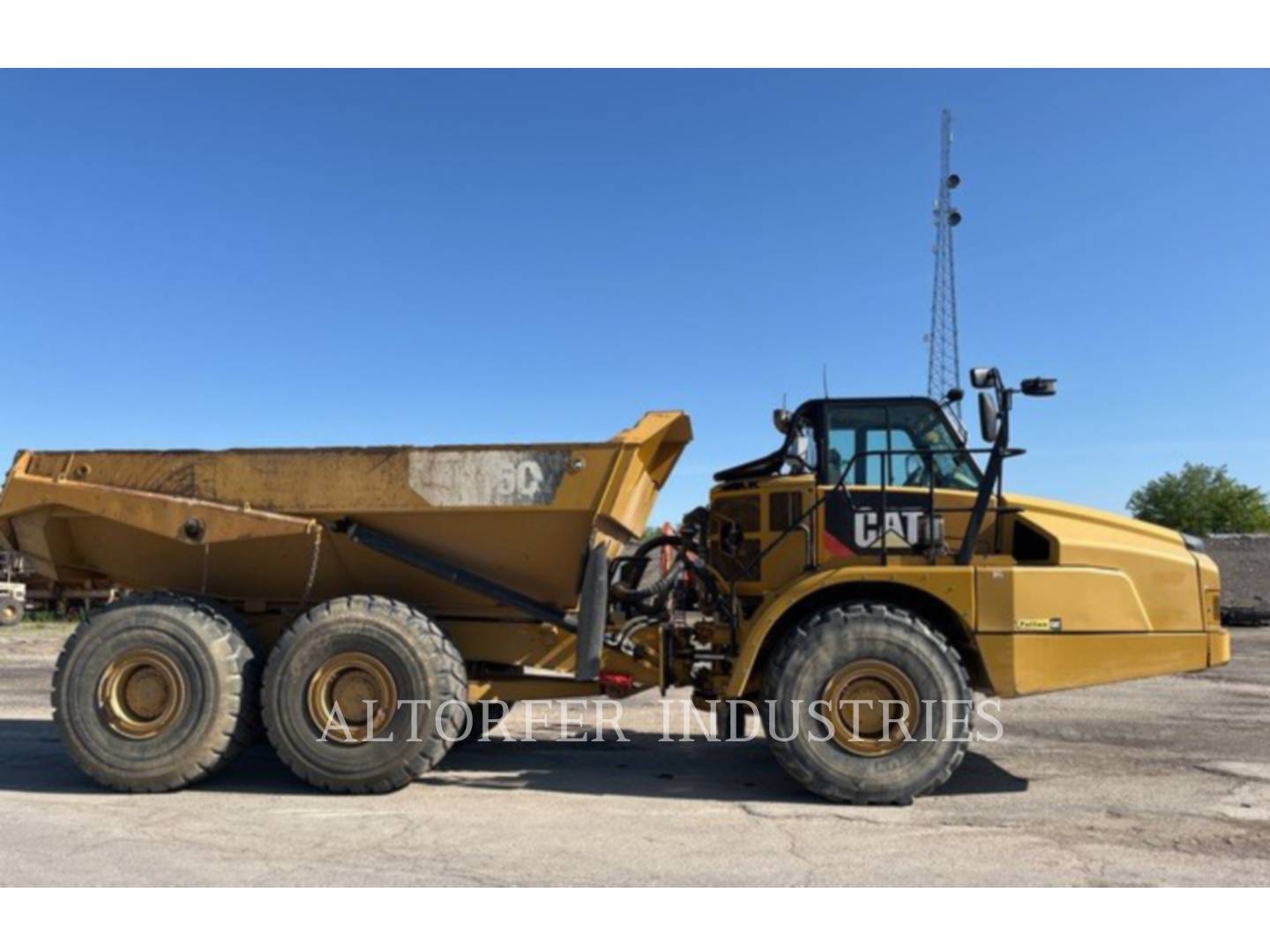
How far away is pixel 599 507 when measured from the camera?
21.0 ft

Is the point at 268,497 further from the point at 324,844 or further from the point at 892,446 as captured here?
the point at 892,446

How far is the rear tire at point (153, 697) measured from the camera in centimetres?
623

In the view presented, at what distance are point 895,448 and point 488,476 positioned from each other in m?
2.79

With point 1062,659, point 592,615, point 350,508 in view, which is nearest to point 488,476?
point 350,508

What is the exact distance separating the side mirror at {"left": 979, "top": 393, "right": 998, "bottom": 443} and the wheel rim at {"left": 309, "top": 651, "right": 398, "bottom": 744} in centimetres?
410

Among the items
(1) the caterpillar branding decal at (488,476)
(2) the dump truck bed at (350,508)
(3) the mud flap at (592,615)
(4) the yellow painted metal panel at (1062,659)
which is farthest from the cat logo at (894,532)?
(1) the caterpillar branding decal at (488,476)

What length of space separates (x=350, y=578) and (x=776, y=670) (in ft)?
10.5

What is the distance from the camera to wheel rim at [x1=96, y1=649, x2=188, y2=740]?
20.7ft

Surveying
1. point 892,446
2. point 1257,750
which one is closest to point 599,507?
point 892,446

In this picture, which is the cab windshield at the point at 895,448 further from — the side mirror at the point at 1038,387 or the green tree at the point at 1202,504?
the green tree at the point at 1202,504

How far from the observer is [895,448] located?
21.1ft

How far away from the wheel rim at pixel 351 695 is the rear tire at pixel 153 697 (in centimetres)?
59

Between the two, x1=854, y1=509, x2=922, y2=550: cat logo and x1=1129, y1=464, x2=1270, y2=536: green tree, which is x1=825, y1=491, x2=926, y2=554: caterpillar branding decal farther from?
x1=1129, y1=464, x2=1270, y2=536: green tree

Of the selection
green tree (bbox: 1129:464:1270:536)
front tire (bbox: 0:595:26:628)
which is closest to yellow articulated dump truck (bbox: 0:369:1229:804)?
front tire (bbox: 0:595:26:628)
